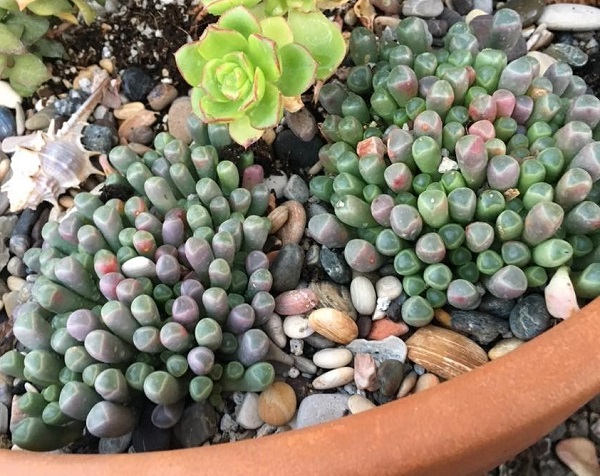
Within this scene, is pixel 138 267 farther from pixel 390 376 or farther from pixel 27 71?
pixel 27 71

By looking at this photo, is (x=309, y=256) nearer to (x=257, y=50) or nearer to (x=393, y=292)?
(x=393, y=292)

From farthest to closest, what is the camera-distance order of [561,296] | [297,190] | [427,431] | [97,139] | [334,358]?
[97,139] < [297,190] < [334,358] < [561,296] < [427,431]

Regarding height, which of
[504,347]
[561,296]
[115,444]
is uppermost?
[561,296]

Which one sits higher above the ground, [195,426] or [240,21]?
[240,21]

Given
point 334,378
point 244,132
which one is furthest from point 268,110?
point 334,378

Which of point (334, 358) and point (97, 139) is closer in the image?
point (334, 358)

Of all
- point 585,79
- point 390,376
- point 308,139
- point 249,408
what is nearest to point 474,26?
point 585,79

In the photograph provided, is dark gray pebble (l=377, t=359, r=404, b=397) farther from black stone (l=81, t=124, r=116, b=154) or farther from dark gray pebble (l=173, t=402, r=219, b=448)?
black stone (l=81, t=124, r=116, b=154)

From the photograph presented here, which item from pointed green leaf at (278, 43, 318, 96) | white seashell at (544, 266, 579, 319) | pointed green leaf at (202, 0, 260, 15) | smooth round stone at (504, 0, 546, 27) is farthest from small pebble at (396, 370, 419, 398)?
smooth round stone at (504, 0, 546, 27)
